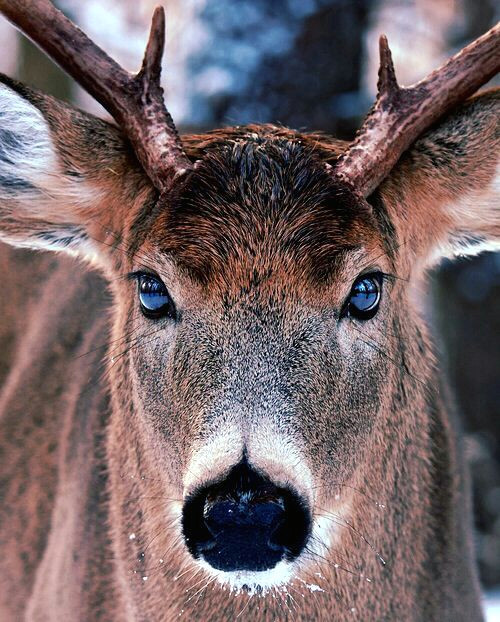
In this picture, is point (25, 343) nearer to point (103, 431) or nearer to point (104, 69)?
point (103, 431)

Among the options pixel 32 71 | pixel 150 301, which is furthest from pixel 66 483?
pixel 32 71

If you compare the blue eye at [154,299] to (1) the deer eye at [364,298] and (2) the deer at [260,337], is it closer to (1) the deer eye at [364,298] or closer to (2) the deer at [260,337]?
(2) the deer at [260,337]

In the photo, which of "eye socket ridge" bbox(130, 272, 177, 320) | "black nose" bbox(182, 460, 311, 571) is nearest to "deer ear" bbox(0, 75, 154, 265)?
"eye socket ridge" bbox(130, 272, 177, 320)

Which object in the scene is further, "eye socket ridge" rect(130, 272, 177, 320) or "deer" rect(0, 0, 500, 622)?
"eye socket ridge" rect(130, 272, 177, 320)

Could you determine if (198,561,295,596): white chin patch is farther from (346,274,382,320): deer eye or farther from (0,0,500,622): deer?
(346,274,382,320): deer eye

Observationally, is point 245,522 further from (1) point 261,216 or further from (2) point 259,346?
(1) point 261,216

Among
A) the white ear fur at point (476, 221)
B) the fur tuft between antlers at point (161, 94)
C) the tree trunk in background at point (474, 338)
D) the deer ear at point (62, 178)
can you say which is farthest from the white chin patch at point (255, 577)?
the tree trunk in background at point (474, 338)

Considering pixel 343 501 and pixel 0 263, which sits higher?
pixel 0 263
